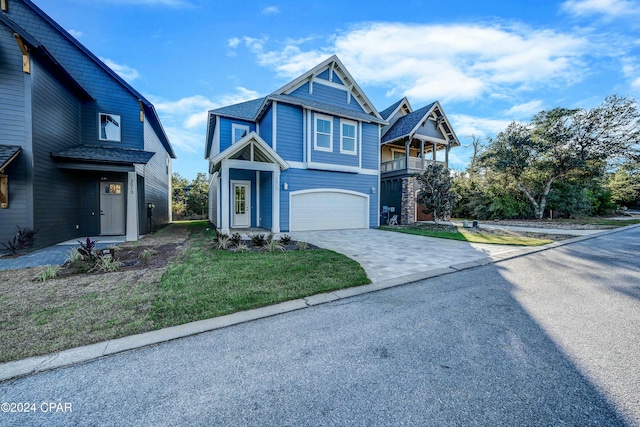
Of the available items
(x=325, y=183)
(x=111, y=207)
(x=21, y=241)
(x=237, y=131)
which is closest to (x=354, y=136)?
(x=325, y=183)

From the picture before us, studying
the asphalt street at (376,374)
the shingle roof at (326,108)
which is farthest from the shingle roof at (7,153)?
the shingle roof at (326,108)

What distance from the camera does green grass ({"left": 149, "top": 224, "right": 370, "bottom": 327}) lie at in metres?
3.58

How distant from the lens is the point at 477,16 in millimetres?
8445

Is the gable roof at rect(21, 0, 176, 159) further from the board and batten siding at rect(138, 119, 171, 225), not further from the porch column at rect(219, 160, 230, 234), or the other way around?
the porch column at rect(219, 160, 230, 234)

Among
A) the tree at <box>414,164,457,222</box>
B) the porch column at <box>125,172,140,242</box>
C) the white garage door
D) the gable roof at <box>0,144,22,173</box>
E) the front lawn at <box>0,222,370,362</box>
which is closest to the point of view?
the front lawn at <box>0,222,370,362</box>

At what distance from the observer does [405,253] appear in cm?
734

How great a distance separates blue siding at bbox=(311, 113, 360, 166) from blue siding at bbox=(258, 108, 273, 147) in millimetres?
1946

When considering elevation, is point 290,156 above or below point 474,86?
below

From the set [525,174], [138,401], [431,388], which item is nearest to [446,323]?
[431,388]

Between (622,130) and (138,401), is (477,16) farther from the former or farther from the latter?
(622,130)

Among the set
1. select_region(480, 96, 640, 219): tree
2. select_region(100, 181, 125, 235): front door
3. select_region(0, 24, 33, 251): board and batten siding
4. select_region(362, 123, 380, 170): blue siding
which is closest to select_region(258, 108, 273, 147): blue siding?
select_region(362, 123, 380, 170): blue siding

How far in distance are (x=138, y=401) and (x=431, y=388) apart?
2.31m

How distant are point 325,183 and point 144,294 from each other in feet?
32.0

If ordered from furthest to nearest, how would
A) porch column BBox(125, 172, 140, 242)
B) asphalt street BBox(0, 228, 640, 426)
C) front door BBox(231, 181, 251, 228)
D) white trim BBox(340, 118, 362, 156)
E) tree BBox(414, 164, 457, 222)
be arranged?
1. tree BBox(414, 164, 457, 222)
2. front door BBox(231, 181, 251, 228)
3. white trim BBox(340, 118, 362, 156)
4. porch column BBox(125, 172, 140, 242)
5. asphalt street BBox(0, 228, 640, 426)
